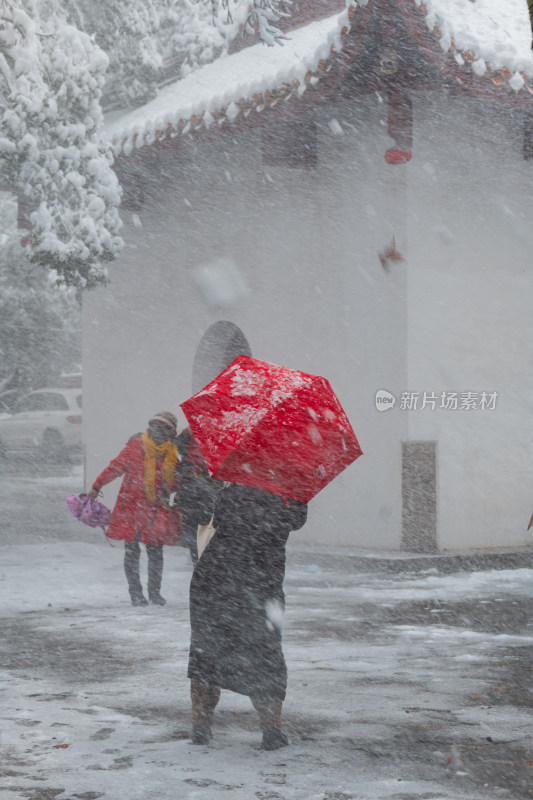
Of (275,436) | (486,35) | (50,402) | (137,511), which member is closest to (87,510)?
(137,511)

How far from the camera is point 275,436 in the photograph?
464cm

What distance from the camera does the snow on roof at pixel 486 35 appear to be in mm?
9366

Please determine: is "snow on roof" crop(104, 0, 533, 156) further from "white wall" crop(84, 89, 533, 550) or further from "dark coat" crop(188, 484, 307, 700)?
"dark coat" crop(188, 484, 307, 700)

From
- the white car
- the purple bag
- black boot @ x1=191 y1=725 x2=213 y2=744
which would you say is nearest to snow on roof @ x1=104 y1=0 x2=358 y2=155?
the purple bag

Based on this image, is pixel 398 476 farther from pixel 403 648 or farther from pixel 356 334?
pixel 403 648

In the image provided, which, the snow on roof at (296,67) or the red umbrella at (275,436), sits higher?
the snow on roof at (296,67)

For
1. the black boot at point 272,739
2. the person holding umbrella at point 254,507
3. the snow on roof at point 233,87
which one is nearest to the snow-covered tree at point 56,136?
the snow on roof at point 233,87

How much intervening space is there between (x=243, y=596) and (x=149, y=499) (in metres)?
4.06

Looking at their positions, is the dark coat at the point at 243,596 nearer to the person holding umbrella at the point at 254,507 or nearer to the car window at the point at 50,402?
the person holding umbrella at the point at 254,507

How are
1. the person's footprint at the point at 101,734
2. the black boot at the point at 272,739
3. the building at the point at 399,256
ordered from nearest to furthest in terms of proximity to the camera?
the black boot at the point at 272,739 → the person's footprint at the point at 101,734 → the building at the point at 399,256

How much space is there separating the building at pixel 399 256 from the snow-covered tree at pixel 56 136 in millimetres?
1179

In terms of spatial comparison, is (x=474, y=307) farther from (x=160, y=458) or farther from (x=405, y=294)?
(x=160, y=458)

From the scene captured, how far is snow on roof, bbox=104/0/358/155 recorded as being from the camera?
10070mm

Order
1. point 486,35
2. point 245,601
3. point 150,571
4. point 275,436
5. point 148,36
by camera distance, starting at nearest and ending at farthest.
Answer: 1. point 275,436
2. point 245,601
3. point 150,571
4. point 486,35
5. point 148,36
